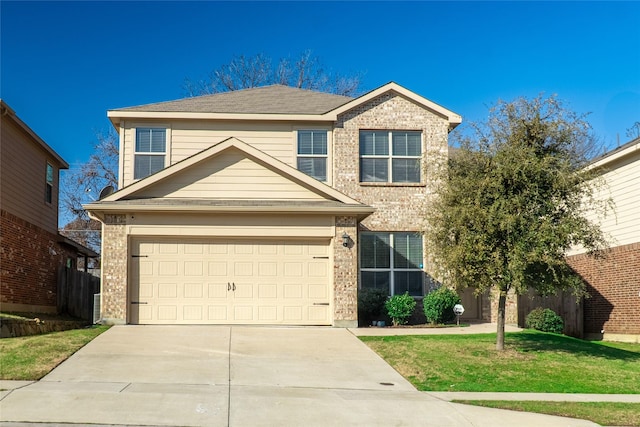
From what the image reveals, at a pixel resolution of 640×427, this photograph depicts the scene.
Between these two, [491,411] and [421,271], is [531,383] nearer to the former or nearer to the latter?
[491,411]

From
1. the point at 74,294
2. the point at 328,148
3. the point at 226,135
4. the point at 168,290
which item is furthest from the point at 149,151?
the point at 74,294

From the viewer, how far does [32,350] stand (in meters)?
13.1

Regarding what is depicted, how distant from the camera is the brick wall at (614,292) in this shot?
1878 centimetres

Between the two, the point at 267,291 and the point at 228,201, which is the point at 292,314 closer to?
the point at 267,291

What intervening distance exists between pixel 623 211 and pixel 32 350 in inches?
628

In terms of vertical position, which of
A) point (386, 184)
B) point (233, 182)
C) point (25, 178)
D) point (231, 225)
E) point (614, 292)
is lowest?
point (614, 292)

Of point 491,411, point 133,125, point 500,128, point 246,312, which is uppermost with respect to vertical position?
point 133,125

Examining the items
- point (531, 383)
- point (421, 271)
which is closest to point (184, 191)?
point (421, 271)

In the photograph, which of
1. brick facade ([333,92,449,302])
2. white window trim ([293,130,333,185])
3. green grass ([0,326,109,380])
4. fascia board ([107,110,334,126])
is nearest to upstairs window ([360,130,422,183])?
brick facade ([333,92,449,302])

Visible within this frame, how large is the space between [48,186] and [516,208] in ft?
55.0

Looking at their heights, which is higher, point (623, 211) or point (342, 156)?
point (342, 156)

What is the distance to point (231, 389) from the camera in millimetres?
11047

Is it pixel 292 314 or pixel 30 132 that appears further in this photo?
pixel 30 132

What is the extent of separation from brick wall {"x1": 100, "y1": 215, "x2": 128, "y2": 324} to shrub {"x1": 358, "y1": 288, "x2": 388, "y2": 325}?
21.4 feet
